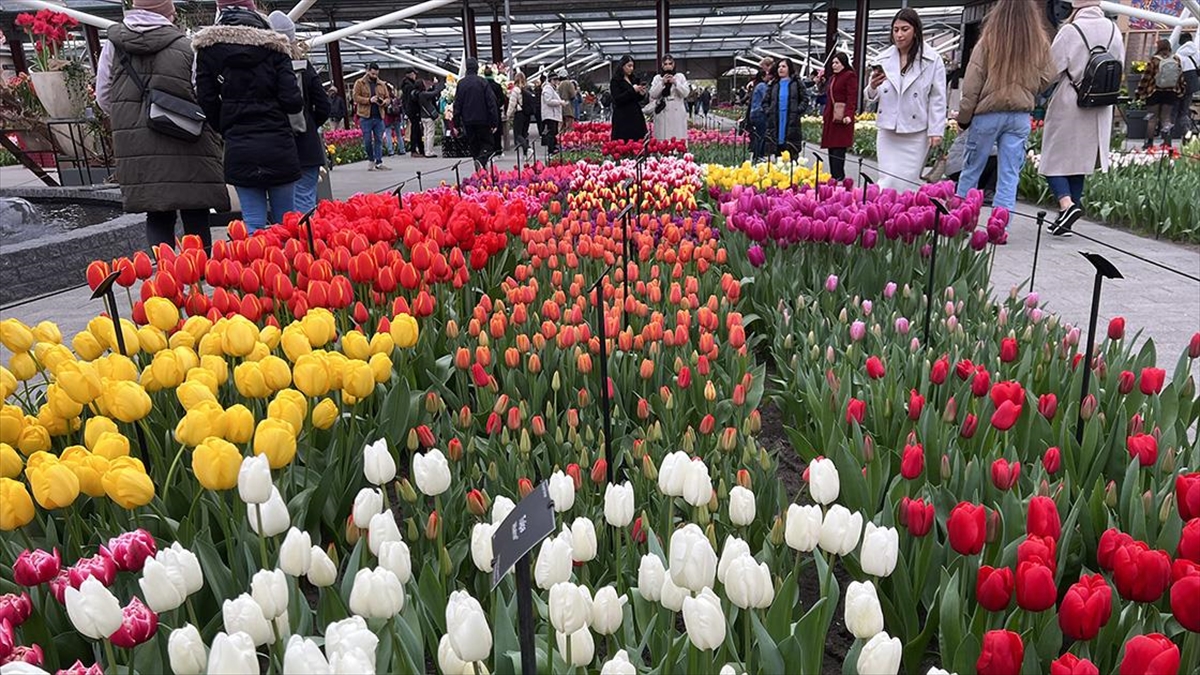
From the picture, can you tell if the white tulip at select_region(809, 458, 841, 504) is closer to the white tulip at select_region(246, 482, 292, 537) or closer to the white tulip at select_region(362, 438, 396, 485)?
the white tulip at select_region(362, 438, 396, 485)

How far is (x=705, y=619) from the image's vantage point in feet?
3.52

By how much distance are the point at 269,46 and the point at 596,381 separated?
9.10 feet

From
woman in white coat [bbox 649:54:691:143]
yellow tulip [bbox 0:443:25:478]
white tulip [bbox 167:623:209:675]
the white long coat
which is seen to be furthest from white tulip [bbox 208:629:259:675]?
the white long coat

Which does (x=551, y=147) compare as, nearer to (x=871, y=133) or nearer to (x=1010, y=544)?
(x=871, y=133)

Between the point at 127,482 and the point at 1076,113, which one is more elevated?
the point at 1076,113

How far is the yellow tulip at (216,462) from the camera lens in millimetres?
1370

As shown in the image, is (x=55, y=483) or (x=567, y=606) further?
(x=55, y=483)

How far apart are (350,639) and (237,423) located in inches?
27.7

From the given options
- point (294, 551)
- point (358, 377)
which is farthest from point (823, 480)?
point (358, 377)

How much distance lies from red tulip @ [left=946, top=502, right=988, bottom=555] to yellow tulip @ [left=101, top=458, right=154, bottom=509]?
47.5 inches

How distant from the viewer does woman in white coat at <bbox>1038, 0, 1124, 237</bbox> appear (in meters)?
5.90

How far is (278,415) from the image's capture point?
151 cm

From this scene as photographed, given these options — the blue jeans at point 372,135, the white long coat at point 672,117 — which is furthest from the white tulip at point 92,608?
the blue jeans at point 372,135

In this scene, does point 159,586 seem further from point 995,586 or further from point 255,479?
point 995,586
